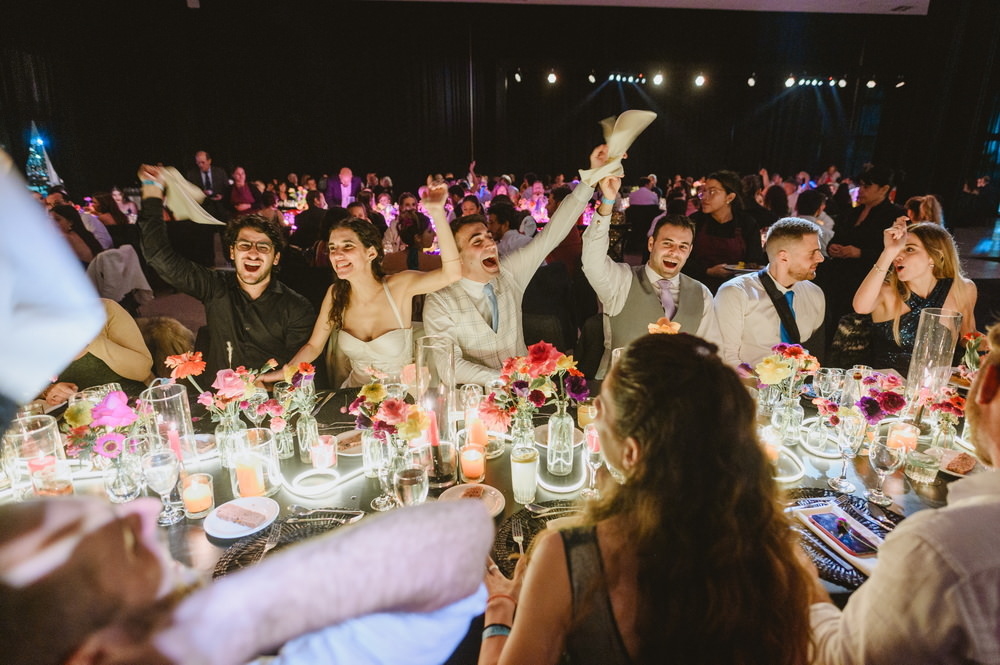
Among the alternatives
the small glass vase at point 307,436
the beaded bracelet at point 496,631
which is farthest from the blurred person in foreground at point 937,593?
the small glass vase at point 307,436

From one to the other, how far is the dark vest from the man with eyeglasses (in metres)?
1.68

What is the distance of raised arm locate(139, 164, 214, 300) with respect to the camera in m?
2.68

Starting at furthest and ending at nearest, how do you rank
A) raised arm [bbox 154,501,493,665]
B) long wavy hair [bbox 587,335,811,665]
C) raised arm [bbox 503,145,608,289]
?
1. raised arm [bbox 503,145,608,289]
2. long wavy hair [bbox 587,335,811,665]
3. raised arm [bbox 154,501,493,665]

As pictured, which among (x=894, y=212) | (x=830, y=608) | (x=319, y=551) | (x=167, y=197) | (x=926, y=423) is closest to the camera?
(x=319, y=551)

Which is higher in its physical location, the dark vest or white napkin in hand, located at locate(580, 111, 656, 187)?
white napkin in hand, located at locate(580, 111, 656, 187)

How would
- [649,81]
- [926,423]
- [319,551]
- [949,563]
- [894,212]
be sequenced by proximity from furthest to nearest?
[649,81], [894,212], [926,423], [949,563], [319,551]

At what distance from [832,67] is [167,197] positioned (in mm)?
12532

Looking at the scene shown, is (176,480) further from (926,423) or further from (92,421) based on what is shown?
(926,423)

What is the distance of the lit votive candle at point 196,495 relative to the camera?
1.58m

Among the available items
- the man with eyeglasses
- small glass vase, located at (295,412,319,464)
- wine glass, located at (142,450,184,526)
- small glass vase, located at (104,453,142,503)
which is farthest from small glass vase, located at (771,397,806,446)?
the man with eyeglasses

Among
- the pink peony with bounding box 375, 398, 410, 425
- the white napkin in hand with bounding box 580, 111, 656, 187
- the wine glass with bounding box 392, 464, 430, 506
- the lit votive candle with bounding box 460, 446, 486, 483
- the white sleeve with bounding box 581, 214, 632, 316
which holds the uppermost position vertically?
the white napkin in hand with bounding box 580, 111, 656, 187

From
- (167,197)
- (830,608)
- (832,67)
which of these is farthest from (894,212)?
(832,67)

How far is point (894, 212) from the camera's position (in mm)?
4559

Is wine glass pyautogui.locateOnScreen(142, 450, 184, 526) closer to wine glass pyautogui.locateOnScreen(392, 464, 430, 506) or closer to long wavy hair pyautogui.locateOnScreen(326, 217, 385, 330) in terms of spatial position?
wine glass pyautogui.locateOnScreen(392, 464, 430, 506)
